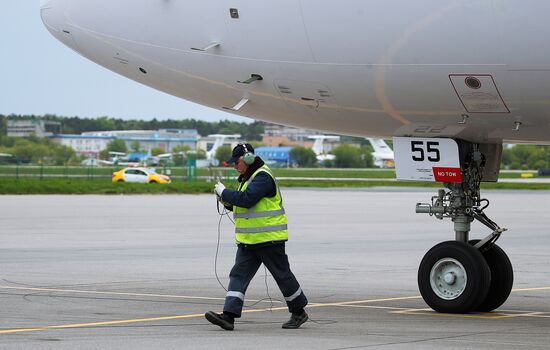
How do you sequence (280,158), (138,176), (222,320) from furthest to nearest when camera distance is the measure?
(280,158) → (138,176) → (222,320)

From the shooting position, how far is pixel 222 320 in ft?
39.9

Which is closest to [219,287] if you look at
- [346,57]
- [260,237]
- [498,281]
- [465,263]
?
[498,281]

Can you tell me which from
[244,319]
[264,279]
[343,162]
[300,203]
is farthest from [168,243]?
[343,162]

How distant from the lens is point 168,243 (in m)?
26.5

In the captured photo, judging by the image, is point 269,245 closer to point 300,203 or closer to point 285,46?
point 285,46

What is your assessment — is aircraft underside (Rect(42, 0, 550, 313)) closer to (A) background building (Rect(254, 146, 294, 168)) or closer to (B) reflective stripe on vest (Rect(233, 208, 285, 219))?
(B) reflective stripe on vest (Rect(233, 208, 285, 219))

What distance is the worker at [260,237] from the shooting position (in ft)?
40.7

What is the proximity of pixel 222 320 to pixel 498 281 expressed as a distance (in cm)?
389

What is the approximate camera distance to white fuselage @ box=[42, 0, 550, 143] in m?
12.2

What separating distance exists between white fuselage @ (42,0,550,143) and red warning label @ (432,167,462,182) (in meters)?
0.44

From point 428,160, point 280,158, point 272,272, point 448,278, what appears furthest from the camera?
point 280,158

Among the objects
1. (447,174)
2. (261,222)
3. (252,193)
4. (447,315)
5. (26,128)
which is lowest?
(447,315)

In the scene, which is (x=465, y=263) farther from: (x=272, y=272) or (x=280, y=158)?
(x=280, y=158)

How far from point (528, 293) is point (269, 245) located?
5780 millimetres
